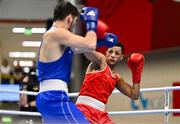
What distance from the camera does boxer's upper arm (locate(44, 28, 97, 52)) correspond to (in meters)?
3.23

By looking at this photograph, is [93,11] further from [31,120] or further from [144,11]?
[144,11]

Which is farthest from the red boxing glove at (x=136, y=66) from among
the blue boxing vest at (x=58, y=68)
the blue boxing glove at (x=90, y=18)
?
the blue boxing vest at (x=58, y=68)

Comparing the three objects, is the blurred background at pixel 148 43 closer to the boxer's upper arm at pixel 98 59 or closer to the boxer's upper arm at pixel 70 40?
the boxer's upper arm at pixel 98 59

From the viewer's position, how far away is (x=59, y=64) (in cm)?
326

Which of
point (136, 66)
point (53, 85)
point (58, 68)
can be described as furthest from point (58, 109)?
point (136, 66)

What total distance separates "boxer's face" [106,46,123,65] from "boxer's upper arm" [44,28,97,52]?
32.1 inches

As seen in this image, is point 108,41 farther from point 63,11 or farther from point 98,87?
point 63,11

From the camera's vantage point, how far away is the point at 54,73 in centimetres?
328

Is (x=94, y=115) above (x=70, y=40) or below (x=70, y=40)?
below

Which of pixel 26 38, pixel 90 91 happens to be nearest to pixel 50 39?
pixel 90 91

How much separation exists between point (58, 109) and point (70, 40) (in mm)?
434

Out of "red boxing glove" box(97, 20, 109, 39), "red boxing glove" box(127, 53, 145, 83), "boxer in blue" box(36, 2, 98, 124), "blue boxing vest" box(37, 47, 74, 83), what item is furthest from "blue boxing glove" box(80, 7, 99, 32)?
"red boxing glove" box(127, 53, 145, 83)

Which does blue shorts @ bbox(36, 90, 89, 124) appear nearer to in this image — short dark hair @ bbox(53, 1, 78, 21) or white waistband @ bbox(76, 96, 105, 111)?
short dark hair @ bbox(53, 1, 78, 21)

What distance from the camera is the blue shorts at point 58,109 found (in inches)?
129
